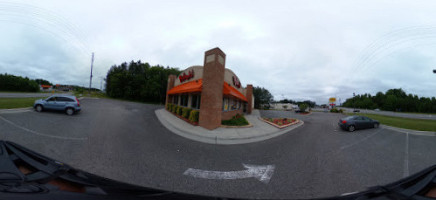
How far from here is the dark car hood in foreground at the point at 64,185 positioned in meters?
1.17

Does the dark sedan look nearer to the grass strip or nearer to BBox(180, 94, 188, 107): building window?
the grass strip

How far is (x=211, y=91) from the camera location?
7113 millimetres

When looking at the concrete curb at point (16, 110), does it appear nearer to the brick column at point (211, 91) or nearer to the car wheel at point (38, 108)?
the car wheel at point (38, 108)

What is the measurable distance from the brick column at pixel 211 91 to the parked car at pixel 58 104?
6.63 m

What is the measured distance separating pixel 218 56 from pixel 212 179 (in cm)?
621

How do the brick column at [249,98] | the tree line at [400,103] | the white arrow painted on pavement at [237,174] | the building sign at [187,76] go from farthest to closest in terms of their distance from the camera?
the tree line at [400,103]
the brick column at [249,98]
the building sign at [187,76]
the white arrow painted on pavement at [237,174]

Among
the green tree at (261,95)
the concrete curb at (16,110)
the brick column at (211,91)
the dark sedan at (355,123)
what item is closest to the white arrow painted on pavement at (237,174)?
the brick column at (211,91)

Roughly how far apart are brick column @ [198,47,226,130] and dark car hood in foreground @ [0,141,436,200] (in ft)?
17.9

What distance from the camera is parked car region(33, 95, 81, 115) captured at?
593 cm

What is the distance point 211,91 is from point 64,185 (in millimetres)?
6074

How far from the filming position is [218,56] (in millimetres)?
7238

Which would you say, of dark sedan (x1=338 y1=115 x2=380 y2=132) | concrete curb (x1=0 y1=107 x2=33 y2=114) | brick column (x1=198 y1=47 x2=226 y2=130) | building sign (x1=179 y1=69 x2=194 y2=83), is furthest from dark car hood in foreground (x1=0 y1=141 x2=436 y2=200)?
building sign (x1=179 y1=69 x2=194 y2=83)

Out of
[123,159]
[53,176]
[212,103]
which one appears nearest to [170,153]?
[123,159]

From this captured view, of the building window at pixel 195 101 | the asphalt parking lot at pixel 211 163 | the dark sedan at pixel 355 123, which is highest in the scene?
the building window at pixel 195 101
